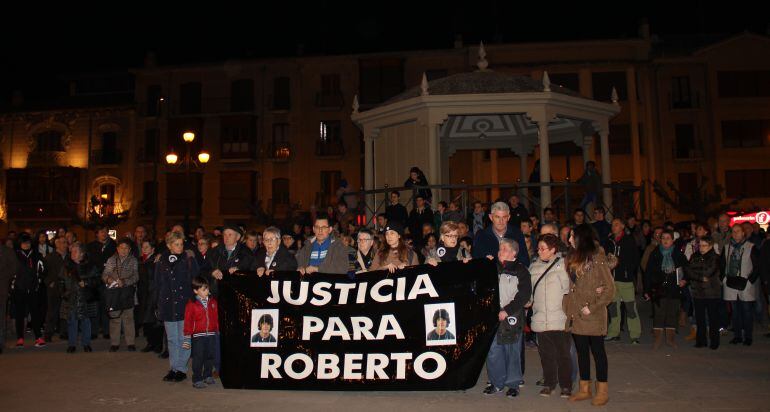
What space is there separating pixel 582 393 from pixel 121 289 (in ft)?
27.6

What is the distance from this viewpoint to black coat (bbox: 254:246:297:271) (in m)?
8.58

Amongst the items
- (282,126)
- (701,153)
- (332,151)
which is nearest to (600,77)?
(701,153)

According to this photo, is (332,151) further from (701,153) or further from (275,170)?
(701,153)

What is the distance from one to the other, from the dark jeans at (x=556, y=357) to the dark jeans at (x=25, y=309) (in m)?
10.6

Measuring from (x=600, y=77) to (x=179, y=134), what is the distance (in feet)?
98.4

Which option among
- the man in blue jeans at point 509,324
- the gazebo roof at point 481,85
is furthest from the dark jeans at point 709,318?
the gazebo roof at point 481,85

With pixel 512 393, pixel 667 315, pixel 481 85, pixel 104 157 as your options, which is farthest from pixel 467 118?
pixel 104 157

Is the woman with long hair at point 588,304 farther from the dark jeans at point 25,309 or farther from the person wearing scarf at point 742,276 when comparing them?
the dark jeans at point 25,309

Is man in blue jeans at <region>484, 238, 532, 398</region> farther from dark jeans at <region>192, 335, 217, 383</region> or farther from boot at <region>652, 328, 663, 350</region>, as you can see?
boot at <region>652, 328, 663, 350</region>

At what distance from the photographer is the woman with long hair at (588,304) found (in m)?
7.04

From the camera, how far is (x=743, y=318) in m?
10.9

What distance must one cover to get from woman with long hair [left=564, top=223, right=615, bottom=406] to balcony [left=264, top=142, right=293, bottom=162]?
123 ft

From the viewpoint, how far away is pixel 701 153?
4028 cm

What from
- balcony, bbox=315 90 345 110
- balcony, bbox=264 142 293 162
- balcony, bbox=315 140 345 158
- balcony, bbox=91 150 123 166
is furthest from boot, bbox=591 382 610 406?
balcony, bbox=91 150 123 166
